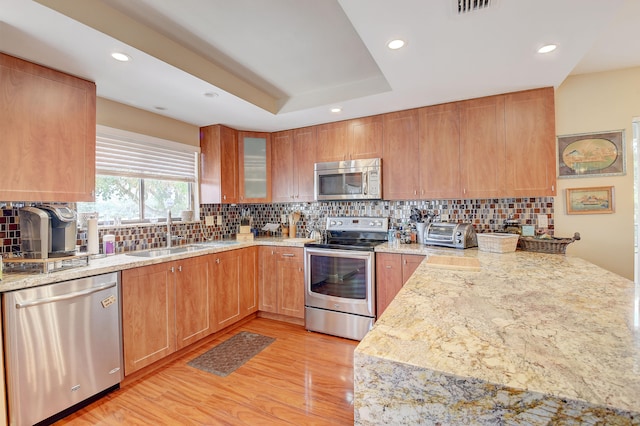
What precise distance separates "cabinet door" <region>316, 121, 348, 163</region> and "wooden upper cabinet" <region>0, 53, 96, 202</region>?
213 cm

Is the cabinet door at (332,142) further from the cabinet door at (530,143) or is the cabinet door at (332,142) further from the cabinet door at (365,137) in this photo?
the cabinet door at (530,143)

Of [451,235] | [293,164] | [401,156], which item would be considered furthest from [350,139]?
[451,235]

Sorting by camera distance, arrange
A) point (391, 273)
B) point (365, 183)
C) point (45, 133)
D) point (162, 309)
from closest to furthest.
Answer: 1. point (45, 133)
2. point (162, 309)
3. point (391, 273)
4. point (365, 183)

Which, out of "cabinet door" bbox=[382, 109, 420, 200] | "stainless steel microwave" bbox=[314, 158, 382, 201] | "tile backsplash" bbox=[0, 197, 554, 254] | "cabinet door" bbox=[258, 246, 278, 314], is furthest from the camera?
"cabinet door" bbox=[258, 246, 278, 314]

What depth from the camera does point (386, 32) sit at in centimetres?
166

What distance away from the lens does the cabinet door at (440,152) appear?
2.79 metres

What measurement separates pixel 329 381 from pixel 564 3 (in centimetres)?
266

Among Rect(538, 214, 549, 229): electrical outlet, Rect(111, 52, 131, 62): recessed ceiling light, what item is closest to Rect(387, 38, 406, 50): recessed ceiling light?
Rect(111, 52, 131, 62): recessed ceiling light

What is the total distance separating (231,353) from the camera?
8.54 ft

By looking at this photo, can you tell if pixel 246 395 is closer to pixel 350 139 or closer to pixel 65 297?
pixel 65 297

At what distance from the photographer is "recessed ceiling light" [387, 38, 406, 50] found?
174cm

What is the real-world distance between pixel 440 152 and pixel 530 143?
72 cm

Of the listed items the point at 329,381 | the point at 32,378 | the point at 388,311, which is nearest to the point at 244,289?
the point at 329,381

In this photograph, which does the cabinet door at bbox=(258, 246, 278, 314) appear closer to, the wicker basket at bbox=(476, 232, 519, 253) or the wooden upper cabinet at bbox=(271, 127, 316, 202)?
the wooden upper cabinet at bbox=(271, 127, 316, 202)
